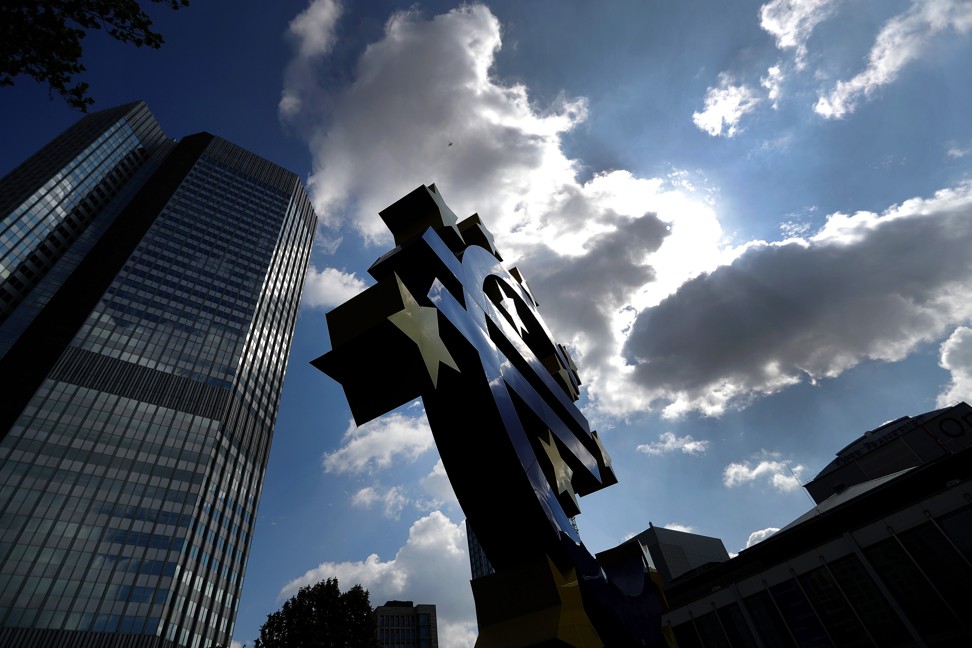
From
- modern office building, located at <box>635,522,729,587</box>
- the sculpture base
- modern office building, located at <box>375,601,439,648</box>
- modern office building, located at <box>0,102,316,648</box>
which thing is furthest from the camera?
modern office building, located at <box>375,601,439,648</box>

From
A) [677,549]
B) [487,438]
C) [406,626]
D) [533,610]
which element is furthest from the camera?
[406,626]

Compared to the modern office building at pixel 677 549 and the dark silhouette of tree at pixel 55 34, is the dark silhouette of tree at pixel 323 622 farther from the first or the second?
the modern office building at pixel 677 549

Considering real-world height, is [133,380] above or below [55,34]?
above

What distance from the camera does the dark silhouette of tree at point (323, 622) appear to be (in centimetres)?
2241

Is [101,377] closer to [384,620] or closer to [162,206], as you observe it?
[162,206]

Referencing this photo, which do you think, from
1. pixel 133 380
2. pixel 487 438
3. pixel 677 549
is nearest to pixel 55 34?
pixel 487 438

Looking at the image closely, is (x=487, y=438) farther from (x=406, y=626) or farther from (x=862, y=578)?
(x=406, y=626)

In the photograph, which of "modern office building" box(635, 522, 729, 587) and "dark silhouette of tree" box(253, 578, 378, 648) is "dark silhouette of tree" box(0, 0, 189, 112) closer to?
"dark silhouette of tree" box(253, 578, 378, 648)

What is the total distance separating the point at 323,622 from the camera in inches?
911

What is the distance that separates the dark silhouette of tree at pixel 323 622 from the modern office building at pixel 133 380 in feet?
96.4

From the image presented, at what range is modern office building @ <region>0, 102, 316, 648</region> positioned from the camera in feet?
134

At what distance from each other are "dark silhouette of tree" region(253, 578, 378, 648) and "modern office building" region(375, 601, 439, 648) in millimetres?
98641

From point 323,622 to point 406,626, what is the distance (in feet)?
349

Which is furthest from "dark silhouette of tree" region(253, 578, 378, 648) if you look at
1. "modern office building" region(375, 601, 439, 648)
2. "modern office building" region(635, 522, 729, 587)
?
"modern office building" region(375, 601, 439, 648)
